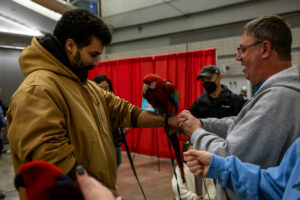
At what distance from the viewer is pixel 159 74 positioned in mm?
5457

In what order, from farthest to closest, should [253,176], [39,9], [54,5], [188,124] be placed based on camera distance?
1. [54,5]
2. [39,9]
3. [188,124]
4. [253,176]

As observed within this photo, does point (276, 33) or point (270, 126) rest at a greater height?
point (276, 33)

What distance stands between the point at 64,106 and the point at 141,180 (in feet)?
11.9

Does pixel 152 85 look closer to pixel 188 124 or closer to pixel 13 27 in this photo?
pixel 188 124

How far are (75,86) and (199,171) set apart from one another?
0.73 metres

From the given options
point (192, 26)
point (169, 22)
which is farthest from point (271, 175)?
point (169, 22)

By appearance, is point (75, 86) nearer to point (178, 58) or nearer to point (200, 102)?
point (200, 102)

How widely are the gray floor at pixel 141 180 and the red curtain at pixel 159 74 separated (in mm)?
376

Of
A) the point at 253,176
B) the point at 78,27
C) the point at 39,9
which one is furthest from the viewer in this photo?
the point at 39,9

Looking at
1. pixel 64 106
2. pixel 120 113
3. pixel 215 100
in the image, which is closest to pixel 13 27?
pixel 120 113

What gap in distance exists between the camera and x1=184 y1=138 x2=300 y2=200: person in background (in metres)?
0.90

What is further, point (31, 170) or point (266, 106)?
point (266, 106)

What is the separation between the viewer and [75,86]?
1244 mm

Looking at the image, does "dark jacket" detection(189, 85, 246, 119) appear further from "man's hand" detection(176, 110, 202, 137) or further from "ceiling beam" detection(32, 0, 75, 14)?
"ceiling beam" detection(32, 0, 75, 14)
